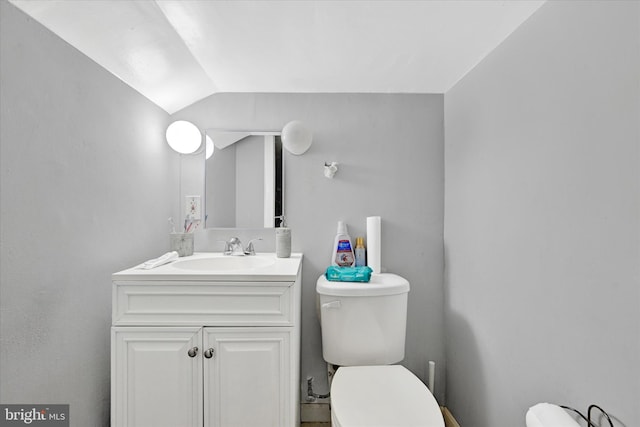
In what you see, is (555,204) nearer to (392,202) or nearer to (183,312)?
(392,202)

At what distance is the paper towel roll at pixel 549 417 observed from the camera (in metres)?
0.78

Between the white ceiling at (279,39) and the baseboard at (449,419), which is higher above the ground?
the white ceiling at (279,39)

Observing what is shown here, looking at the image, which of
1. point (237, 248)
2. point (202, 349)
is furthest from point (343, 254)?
point (202, 349)

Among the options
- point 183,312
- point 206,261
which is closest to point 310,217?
point 206,261

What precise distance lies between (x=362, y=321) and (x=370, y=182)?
2.52 ft

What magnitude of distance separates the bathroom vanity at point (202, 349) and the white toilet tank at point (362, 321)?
0.30m

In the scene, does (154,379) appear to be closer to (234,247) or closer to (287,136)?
(234,247)

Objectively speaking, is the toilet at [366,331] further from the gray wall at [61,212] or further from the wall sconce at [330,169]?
the gray wall at [61,212]

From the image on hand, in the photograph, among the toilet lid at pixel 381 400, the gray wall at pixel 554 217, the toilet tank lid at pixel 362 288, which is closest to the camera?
the gray wall at pixel 554 217

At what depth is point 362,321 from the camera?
1429 mm

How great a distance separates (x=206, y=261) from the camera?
5.22 feet

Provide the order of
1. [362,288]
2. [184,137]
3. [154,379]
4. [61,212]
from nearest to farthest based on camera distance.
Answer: [61,212]
[154,379]
[362,288]
[184,137]

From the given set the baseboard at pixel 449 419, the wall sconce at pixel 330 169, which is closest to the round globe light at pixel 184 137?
the wall sconce at pixel 330 169

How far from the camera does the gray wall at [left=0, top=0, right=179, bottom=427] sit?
2.95 ft
